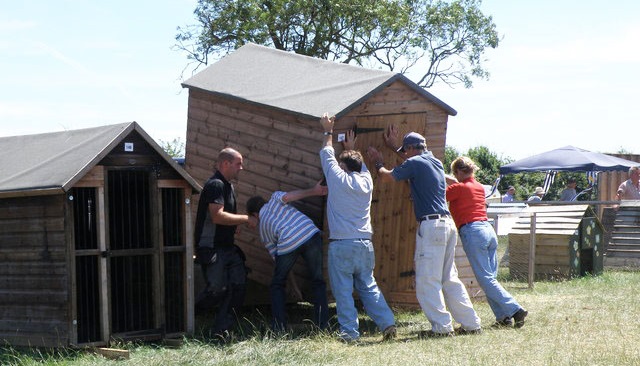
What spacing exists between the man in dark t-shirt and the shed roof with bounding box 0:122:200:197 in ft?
1.01

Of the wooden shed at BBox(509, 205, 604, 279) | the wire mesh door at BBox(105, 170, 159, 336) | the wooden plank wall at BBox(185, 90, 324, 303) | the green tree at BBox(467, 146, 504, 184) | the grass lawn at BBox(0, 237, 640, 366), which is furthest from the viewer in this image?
the green tree at BBox(467, 146, 504, 184)

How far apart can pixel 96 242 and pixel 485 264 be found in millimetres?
4173

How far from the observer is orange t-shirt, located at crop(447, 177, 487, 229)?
995 centimetres

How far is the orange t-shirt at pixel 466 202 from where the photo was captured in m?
9.95

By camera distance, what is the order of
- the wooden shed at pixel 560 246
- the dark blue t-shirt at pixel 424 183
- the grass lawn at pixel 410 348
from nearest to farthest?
the grass lawn at pixel 410 348, the dark blue t-shirt at pixel 424 183, the wooden shed at pixel 560 246

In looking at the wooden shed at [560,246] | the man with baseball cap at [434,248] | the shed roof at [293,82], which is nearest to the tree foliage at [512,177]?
the wooden shed at [560,246]

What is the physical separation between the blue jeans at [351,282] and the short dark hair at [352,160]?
77 cm

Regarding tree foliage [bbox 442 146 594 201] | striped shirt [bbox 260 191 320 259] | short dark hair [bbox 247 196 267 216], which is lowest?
tree foliage [bbox 442 146 594 201]

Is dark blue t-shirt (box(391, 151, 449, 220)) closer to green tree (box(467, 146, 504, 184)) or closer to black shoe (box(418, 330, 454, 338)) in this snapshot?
black shoe (box(418, 330, 454, 338))

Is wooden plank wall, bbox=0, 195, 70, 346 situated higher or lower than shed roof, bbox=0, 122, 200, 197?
lower

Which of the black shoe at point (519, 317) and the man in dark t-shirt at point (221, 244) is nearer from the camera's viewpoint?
the man in dark t-shirt at point (221, 244)

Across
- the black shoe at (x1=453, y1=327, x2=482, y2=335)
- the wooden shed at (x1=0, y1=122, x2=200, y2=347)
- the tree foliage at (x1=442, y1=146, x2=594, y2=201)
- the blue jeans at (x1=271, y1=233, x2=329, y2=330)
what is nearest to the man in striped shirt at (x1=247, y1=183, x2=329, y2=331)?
the blue jeans at (x1=271, y1=233, x2=329, y2=330)

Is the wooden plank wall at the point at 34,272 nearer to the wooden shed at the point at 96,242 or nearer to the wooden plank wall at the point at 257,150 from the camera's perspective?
the wooden shed at the point at 96,242

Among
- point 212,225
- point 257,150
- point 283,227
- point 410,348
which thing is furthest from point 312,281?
point 257,150
